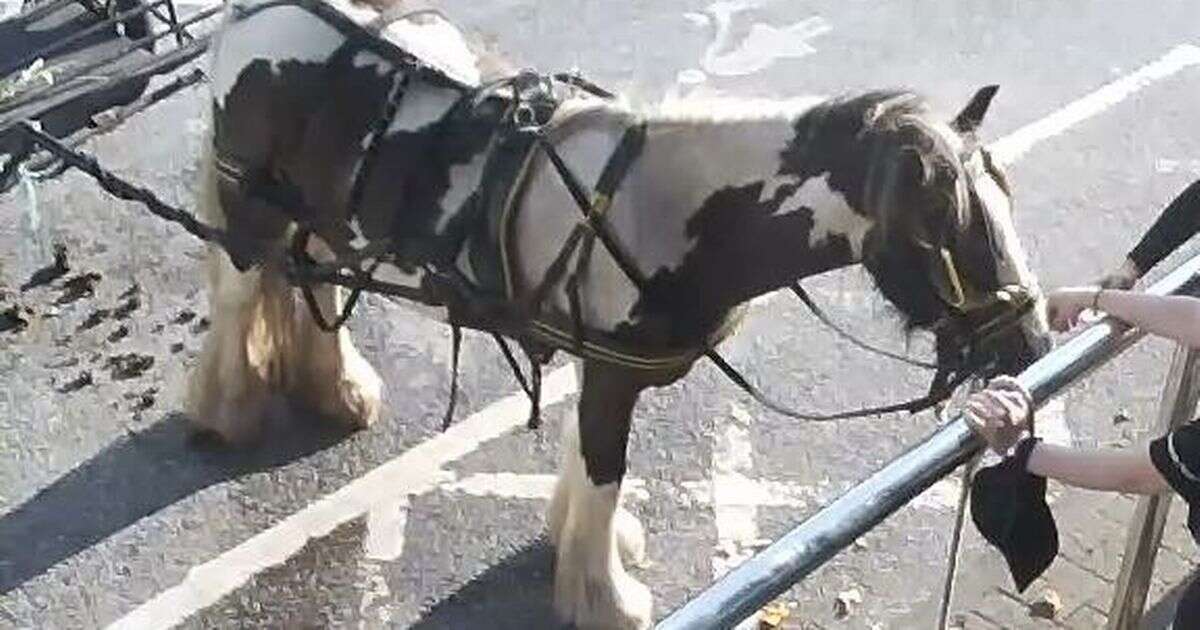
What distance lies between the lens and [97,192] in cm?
712

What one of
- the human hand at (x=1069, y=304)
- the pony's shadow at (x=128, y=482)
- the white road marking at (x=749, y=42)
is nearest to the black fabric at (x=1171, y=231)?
the human hand at (x=1069, y=304)

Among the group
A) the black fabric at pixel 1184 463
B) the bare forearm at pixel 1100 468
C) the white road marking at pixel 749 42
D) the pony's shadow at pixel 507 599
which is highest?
the black fabric at pixel 1184 463

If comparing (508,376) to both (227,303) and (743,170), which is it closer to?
(227,303)

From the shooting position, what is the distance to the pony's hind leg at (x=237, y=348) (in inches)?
215

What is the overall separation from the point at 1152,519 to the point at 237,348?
3.11 metres

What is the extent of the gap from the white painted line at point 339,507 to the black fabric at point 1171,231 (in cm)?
252

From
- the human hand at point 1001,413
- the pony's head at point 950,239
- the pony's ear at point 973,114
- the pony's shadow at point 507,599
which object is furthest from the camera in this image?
the pony's shadow at point 507,599

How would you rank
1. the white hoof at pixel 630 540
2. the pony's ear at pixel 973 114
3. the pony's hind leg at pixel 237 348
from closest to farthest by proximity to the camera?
1. the pony's ear at pixel 973 114
2. the white hoof at pixel 630 540
3. the pony's hind leg at pixel 237 348

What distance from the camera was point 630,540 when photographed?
5203 mm

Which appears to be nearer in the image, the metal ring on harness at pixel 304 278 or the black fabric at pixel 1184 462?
the black fabric at pixel 1184 462

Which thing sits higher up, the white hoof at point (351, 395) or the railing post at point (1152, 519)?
the railing post at point (1152, 519)

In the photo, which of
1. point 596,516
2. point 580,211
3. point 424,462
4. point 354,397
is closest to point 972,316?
point 580,211

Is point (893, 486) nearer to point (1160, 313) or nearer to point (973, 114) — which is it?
point (1160, 313)

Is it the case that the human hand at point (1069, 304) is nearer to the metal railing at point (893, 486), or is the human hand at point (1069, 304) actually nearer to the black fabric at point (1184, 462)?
the metal railing at point (893, 486)
